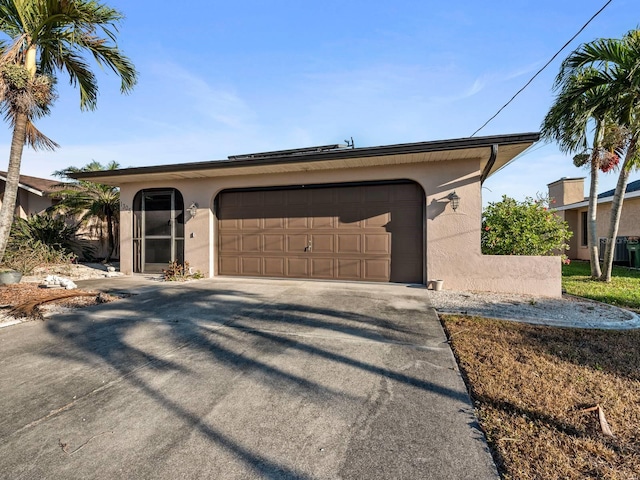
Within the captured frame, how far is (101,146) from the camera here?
1362cm

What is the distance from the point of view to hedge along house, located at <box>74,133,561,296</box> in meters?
7.07

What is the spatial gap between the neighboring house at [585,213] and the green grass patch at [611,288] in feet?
11.2

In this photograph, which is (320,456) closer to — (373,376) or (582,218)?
(373,376)

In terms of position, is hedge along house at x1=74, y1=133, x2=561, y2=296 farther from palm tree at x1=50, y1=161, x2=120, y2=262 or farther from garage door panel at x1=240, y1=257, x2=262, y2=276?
palm tree at x1=50, y1=161, x2=120, y2=262

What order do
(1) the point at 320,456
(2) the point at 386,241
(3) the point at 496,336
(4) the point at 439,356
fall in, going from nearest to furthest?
(1) the point at 320,456 → (4) the point at 439,356 → (3) the point at 496,336 → (2) the point at 386,241

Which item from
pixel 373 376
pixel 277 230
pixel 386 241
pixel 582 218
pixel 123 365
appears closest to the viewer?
pixel 373 376

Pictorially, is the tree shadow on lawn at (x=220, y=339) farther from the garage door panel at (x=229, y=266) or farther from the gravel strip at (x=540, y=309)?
the garage door panel at (x=229, y=266)

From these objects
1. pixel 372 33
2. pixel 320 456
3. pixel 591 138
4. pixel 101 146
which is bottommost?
pixel 320 456

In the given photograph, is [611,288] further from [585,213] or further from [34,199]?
[34,199]

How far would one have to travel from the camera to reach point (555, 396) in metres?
2.59

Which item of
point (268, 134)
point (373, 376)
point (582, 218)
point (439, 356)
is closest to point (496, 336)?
point (439, 356)

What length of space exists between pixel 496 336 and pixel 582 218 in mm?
16052

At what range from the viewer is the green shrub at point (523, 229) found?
7.14 meters

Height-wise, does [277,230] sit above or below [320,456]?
above
